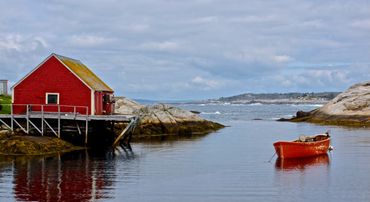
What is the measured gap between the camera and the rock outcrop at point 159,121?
62.6 m

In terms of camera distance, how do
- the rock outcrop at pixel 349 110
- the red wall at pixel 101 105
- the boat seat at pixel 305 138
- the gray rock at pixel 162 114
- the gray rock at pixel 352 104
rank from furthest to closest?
the gray rock at pixel 352 104, the rock outcrop at pixel 349 110, the gray rock at pixel 162 114, the red wall at pixel 101 105, the boat seat at pixel 305 138

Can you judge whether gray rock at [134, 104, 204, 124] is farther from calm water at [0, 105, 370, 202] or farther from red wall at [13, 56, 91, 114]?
red wall at [13, 56, 91, 114]

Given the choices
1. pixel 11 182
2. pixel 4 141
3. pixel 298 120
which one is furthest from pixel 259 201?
pixel 298 120

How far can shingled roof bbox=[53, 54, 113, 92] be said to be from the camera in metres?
47.2

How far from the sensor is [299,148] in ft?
140

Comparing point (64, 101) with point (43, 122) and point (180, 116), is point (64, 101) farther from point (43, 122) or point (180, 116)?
point (180, 116)

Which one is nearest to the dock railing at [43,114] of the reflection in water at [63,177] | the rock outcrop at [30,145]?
the rock outcrop at [30,145]

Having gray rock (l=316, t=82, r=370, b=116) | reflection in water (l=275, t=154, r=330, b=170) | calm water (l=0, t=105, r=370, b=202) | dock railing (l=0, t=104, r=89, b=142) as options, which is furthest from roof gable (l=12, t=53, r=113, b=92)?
gray rock (l=316, t=82, r=370, b=116)

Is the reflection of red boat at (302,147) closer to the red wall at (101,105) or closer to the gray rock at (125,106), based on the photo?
the red wall at (101,105)

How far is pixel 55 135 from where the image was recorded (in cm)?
4581

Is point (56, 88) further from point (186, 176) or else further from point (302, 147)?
point (302, 147)

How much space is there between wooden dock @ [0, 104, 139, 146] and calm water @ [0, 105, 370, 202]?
284cm

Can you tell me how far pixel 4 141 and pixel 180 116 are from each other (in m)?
29.3

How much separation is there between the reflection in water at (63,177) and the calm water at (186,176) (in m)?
0.04
